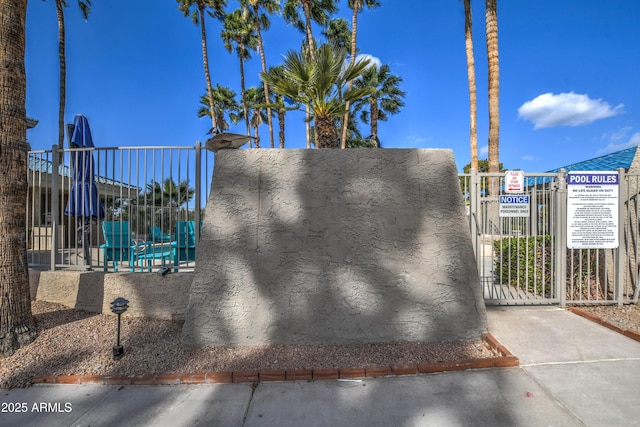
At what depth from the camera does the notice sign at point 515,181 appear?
474cm

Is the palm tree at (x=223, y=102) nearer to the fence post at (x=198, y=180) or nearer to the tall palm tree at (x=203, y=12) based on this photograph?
the tall palm tree at (x=203, y=12)

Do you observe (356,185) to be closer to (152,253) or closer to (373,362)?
(373,362)

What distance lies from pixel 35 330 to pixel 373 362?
4.17 m

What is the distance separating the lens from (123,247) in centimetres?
474

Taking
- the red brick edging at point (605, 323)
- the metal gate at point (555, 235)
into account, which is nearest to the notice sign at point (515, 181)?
the metal gate at point (555, 235)

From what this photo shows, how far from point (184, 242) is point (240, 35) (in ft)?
66.9

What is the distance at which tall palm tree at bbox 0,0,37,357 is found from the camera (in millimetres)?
3557

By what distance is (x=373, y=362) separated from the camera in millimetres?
3381

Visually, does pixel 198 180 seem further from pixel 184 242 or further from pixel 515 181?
pixel 515 181

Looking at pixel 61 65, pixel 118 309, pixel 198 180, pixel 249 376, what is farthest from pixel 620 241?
pixel 61 65

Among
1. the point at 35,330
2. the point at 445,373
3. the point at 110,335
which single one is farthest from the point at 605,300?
the point at 35,330

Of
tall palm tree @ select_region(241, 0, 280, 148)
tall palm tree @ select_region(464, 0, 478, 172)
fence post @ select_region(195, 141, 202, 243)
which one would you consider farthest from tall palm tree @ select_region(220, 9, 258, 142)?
fence post @ select_region(195, 141, 202, 243)

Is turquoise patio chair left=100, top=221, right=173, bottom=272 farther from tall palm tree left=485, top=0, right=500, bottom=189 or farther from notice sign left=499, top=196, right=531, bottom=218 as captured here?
tall palm tree left=485, top=0, right=500, bottom=189

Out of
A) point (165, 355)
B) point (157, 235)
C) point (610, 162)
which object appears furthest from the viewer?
point (610, 162)
